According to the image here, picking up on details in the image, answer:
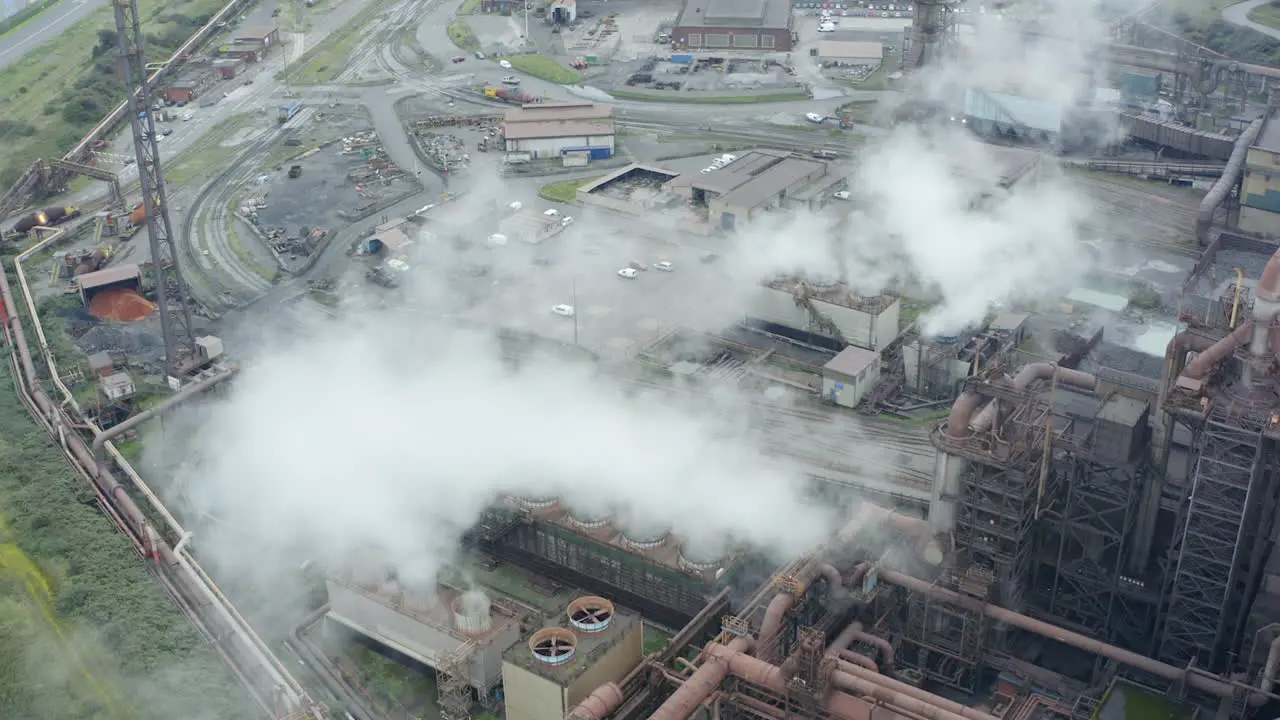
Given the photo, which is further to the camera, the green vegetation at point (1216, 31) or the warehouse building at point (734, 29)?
the warehouse building at point (734, 29)

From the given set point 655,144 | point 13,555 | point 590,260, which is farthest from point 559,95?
point 13,555

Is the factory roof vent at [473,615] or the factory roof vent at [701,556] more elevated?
the factory roof vent at [701,556]

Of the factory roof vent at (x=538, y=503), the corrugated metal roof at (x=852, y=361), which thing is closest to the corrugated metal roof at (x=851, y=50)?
the corrugated metal roof at (x=852, y=361)

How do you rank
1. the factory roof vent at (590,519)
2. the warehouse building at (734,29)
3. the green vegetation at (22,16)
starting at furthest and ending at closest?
1. the green vegetation at (22,16)
2. the warehouse building at (734,29)
3. the factory roof vent at (590,519)

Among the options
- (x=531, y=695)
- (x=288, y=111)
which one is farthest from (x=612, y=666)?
(x=288, y=111)

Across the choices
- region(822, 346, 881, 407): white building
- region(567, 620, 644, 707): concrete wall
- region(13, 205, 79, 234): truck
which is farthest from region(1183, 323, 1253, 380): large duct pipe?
region(13, 205, 79, 234): truck

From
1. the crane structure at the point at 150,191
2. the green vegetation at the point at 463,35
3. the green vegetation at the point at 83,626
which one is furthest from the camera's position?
the green vegetation at the point at 463,35

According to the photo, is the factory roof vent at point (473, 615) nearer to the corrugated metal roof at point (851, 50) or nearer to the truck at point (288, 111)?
the truck at point (288, 111)
